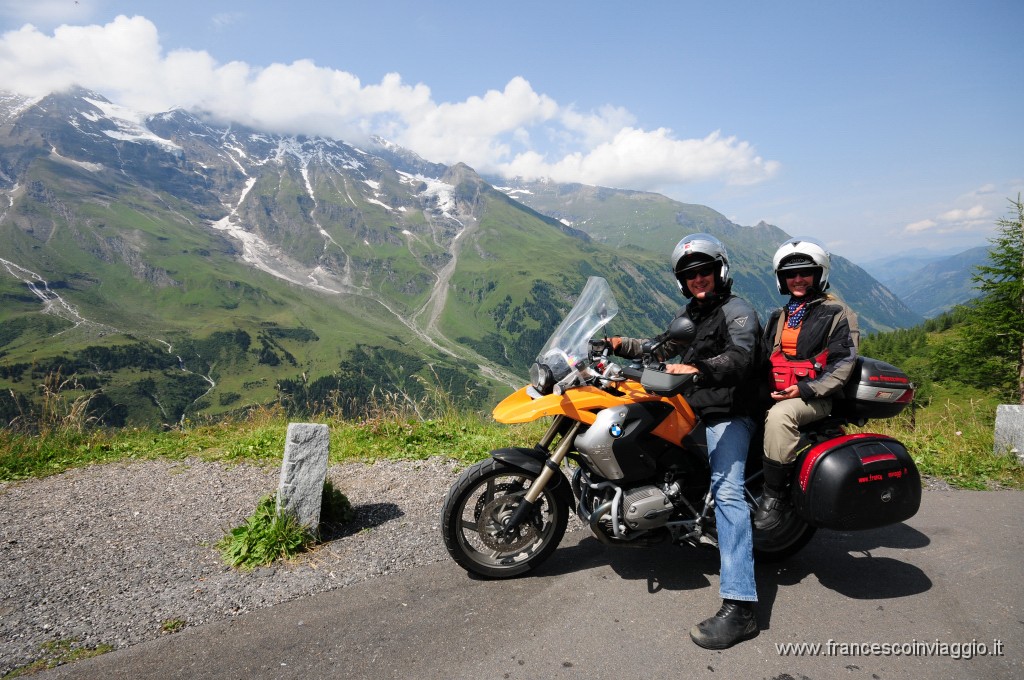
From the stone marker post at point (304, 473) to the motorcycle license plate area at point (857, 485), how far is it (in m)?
3.87

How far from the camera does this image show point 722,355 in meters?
3.79

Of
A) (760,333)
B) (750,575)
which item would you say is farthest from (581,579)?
(760,333)

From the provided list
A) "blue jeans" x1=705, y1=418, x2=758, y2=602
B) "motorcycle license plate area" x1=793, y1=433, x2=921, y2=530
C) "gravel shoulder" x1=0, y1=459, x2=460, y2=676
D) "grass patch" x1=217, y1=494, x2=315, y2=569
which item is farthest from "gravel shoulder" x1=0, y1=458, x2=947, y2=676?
"motorcycle license plate area" x1=793, y1=433, x2=921, y2=530

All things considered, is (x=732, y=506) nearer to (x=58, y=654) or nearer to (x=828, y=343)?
(x=828, y=343)

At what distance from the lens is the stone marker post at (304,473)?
4.93m

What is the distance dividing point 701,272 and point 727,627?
240 cm

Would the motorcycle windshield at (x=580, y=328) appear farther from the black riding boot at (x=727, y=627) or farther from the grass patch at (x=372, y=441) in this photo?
the grass patch at (x=372, y=441)

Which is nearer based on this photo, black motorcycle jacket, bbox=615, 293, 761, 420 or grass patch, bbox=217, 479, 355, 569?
black motorcycle jacket, bbox=615, 293, 761, 420

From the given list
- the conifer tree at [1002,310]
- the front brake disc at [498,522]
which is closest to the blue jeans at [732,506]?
the front brake disc at [498,522]

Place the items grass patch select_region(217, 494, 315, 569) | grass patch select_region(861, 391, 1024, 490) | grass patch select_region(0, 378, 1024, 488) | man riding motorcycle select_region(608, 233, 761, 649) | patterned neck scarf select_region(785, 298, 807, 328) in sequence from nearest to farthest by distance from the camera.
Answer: man riding motorcycle select_region(608, 233, 761, 649), patterned neck scarf select_region(785, 298, 807, 328), grass patch select_region(217, 494, 315, 569), grass patch select_region(861, 391, 1024, 490), grass patch select_region(0, 378, 1024, 488)

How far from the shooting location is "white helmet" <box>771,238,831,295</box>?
4.53 meters

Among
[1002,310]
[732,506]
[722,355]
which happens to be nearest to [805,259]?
[722,355]

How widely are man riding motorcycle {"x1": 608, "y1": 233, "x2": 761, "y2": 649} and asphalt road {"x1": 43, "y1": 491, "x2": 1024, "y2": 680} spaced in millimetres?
217

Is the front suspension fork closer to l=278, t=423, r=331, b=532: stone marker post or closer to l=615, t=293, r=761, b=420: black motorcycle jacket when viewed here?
l=615, t=293, r=761, b=420: black motorcycle jacket
